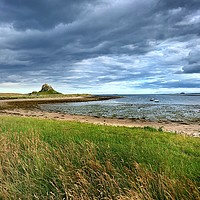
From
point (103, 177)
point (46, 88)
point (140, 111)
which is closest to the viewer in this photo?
point (103, 177)

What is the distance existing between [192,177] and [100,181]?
2.18 metres

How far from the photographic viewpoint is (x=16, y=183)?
20.1 feet

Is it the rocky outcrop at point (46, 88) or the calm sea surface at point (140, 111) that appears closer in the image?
the calm sea surface at point (140, 111)

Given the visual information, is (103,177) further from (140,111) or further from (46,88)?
(46,88)

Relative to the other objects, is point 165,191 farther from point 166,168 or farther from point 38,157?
point 38,157

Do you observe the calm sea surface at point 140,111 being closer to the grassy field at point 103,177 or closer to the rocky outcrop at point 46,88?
the grassy field at point 103,177

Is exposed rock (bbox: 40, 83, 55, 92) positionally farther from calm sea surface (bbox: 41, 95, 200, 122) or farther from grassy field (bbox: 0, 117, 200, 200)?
grassy field (bbox: 0, 117, 200, 200)

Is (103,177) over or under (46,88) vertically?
under

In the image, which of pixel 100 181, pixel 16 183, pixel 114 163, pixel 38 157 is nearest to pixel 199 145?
pixel 114 163

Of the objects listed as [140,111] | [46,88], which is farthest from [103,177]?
[46,88]

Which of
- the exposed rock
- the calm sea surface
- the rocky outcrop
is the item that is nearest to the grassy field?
the calm sea surface

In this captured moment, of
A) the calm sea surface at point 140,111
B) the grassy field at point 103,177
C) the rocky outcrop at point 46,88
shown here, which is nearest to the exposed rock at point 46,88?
the rocky outcrop at point 46,88

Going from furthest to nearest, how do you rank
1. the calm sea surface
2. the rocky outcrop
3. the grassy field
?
1. the rocky outcrop
2. the calm sea surface
3. the grassy field

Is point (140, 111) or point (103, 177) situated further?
point (140, 111)
